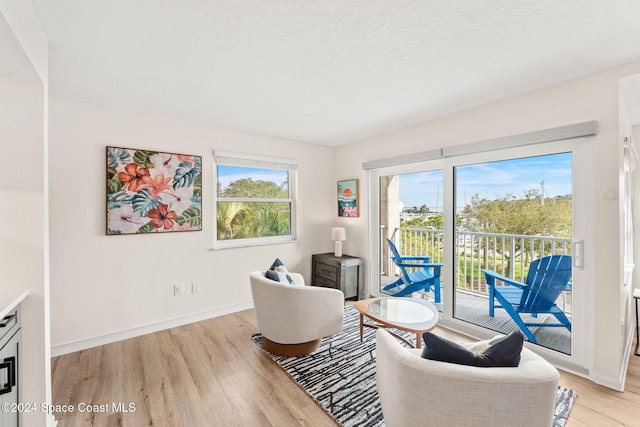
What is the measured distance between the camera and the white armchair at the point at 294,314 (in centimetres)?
232

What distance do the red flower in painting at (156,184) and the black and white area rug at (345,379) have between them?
73.2 inches

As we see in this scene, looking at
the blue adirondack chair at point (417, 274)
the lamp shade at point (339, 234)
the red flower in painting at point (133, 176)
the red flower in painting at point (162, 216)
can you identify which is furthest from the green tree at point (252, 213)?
the blue adirondack chair at point (417, 274)

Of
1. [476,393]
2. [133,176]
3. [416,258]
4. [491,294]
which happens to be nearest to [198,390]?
[476,393]

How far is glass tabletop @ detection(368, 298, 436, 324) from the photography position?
7.50 ft

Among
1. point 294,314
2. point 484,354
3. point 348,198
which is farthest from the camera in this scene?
point 348,198

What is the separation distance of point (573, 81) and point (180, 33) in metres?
2.89

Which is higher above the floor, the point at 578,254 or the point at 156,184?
the point at 156,184

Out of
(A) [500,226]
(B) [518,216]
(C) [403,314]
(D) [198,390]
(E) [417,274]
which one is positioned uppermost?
(B) [518,216]

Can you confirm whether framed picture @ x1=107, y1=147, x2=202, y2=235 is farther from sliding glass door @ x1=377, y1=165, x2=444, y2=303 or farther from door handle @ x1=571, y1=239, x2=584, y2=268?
door handle @ x1=571, y1=239, x2=584, y2=268

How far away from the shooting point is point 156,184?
9.62 feet

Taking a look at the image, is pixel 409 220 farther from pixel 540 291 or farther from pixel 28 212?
pixel 28 212

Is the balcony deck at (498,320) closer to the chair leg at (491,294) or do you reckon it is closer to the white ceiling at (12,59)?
the chair leg at (491,294)

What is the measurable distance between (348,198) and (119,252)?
295 centimetres

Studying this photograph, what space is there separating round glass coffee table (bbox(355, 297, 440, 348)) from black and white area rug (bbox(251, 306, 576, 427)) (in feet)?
0.81
